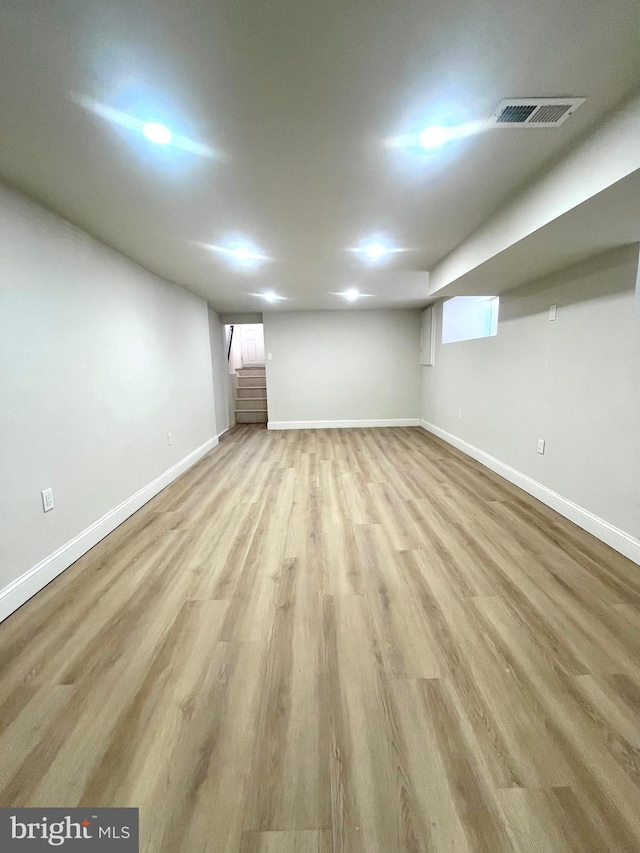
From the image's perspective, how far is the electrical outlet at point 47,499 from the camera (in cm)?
186

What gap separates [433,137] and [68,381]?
7.76ft

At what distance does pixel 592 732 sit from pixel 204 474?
11.5 feet

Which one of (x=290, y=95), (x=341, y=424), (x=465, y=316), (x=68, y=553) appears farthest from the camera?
(x=341, y=424)

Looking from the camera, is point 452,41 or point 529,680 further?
point 529,680

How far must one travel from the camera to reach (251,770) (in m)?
0.97

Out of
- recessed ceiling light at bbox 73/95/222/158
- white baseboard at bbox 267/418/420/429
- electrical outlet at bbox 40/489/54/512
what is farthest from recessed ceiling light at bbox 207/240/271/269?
white baseboard at bbox 267/418/420/429

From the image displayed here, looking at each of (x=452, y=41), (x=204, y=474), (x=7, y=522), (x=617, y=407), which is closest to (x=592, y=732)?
(x=617, y=407)

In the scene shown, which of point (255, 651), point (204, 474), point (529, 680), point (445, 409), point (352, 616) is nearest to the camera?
point (529, 680)

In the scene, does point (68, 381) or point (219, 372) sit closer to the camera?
point (68, 381)

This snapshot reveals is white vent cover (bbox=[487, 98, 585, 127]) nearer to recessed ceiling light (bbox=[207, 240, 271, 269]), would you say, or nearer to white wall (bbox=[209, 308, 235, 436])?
recessed ceiling light (bbox=[207, 240, 271, 269])

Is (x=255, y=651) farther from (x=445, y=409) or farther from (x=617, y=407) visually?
(x=445, y=409)

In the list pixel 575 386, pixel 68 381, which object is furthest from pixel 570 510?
pixel 68 381

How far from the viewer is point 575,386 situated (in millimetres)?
2410

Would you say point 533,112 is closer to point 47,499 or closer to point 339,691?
point 339,691
